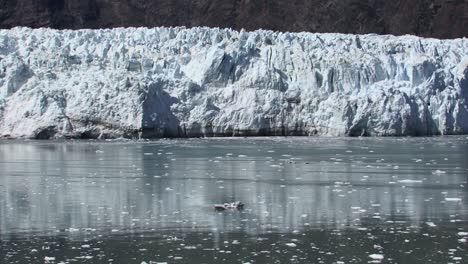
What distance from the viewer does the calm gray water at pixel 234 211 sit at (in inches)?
291

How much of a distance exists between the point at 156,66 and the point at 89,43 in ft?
6.95

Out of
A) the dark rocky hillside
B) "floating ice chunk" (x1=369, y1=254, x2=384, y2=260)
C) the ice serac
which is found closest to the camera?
"floating ice chunk" (x1=369, y1=254, x2=384, y2=260)

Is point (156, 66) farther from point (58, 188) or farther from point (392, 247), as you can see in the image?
point (392, 247)

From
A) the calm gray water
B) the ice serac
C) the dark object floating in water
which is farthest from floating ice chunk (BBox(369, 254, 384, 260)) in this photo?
the ice serac

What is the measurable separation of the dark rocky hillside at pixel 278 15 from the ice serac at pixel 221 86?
1130 cm

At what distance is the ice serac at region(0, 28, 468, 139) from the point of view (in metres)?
20.6

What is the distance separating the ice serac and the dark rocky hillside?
11296 mm

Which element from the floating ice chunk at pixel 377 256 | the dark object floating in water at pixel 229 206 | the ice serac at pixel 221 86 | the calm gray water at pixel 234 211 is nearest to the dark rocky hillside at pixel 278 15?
the ice serac at pixel 221 86

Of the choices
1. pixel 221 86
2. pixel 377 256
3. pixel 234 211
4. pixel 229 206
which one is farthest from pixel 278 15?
pixel 377 256

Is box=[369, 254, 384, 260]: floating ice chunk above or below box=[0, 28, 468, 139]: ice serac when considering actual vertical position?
below

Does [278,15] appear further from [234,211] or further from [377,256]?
[377,256]

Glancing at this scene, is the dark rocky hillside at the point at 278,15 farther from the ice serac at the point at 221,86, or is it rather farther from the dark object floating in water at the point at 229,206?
the dark object floating in water at the point at 229,206

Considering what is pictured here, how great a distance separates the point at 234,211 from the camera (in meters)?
9.38

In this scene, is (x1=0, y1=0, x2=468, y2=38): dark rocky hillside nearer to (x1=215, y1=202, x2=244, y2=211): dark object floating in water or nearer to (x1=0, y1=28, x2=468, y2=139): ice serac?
(x1=0, y1=28, x2=468, y2=139): ice serac
